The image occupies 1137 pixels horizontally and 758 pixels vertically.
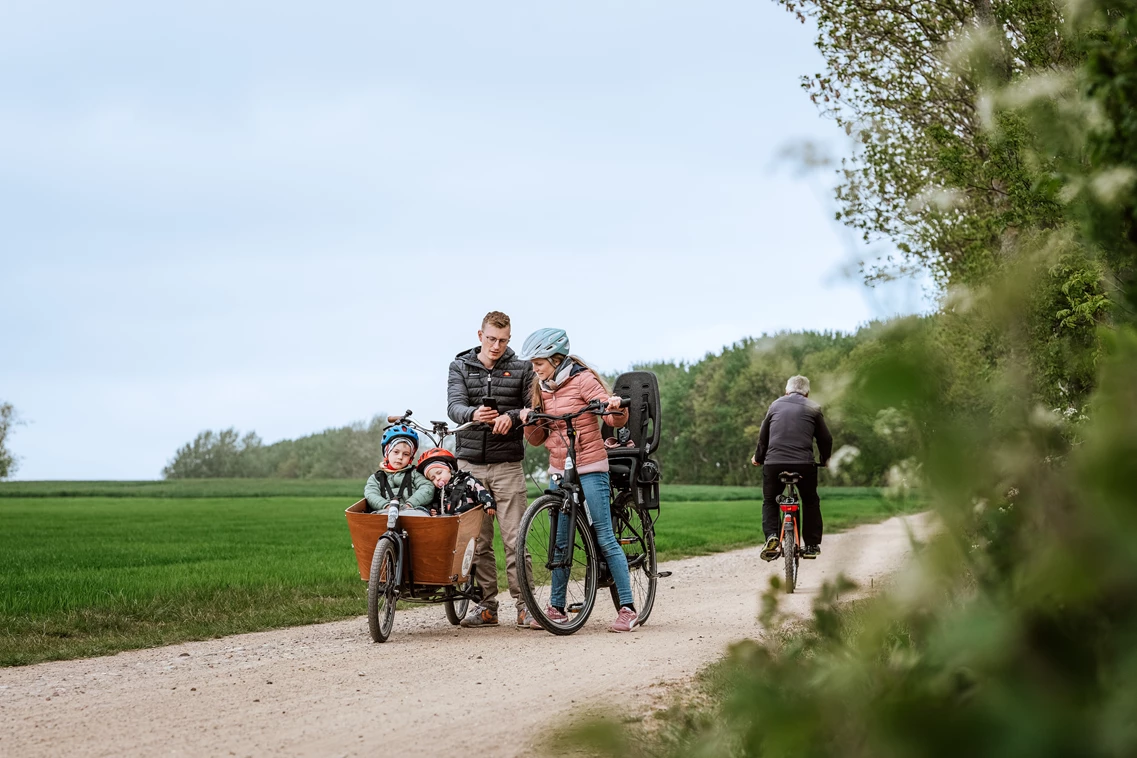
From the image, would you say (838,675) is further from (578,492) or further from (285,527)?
(285,527)

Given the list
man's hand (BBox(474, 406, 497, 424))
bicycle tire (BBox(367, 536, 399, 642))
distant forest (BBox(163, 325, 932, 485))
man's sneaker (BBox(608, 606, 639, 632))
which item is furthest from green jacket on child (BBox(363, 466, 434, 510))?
distant forest (BBox(163, 325, 932, 485))

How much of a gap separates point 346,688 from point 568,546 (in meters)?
2.73

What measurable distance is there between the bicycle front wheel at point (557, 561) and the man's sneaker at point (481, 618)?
0.69m

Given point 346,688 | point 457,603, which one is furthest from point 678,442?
point 346,688

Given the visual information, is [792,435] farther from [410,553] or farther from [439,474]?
[410,553]

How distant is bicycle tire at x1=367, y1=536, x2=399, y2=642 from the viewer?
28.6 ft

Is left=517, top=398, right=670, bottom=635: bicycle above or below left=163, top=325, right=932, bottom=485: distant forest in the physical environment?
below

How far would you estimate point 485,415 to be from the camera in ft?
30.9

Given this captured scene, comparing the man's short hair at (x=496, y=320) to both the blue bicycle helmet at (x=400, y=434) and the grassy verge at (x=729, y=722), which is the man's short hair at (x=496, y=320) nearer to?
the blue bicycle helmet at (x=400, y=434)

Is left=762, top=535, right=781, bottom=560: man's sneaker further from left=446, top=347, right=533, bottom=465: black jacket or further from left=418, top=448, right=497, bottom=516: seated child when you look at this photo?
left=418, top=448, right=497, bottom=516: seated child

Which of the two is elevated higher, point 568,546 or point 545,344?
point 545,344

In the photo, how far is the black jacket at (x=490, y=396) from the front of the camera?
32.4ft

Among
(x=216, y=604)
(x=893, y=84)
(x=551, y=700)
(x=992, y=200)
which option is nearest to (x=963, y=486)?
(x=551, y=700)

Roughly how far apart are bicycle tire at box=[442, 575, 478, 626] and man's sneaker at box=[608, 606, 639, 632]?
1.29 meters
